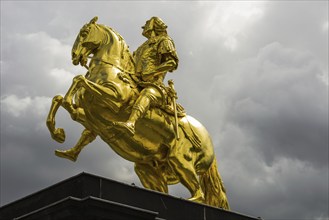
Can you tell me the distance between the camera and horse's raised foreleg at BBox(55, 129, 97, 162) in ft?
46.7

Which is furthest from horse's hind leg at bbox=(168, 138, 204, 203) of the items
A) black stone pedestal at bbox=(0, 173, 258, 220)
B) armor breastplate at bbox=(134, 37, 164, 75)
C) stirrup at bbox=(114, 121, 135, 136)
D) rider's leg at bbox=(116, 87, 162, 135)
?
armor breastplate at bbox=(134, 37, 164, 75)

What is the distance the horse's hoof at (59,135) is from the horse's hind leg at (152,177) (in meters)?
1.69

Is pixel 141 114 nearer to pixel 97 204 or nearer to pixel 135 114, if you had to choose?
pixel 135 114

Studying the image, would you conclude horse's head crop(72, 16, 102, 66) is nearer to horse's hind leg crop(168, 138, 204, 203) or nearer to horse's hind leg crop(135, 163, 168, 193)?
horse's hind leg crop(135, 163, 168, 193)

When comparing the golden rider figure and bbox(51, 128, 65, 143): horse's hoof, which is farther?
the golden rider figure

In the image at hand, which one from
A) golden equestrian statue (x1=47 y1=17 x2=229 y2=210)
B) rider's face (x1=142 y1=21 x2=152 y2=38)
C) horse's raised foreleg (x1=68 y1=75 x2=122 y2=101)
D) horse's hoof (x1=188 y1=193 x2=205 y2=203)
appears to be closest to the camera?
horse's raised foreleg (x1=68 y1=75 x2=122 y2=101)

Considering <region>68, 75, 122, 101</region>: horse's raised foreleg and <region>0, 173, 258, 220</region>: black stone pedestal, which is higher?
<region>68, 75, 122, 101</region>: horse's raised foreleg

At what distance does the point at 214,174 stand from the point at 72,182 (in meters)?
4.64

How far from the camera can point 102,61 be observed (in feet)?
46.9

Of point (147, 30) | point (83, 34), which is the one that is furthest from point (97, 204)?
point (147, 30)

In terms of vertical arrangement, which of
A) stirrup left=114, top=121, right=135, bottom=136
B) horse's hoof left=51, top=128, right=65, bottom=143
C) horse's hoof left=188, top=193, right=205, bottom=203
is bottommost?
horse's hoof left=188, top=193, right=205, bottom=203

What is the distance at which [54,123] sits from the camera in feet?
44.8

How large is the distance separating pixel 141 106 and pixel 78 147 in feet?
5.34

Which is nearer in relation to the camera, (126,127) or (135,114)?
(126,127)
